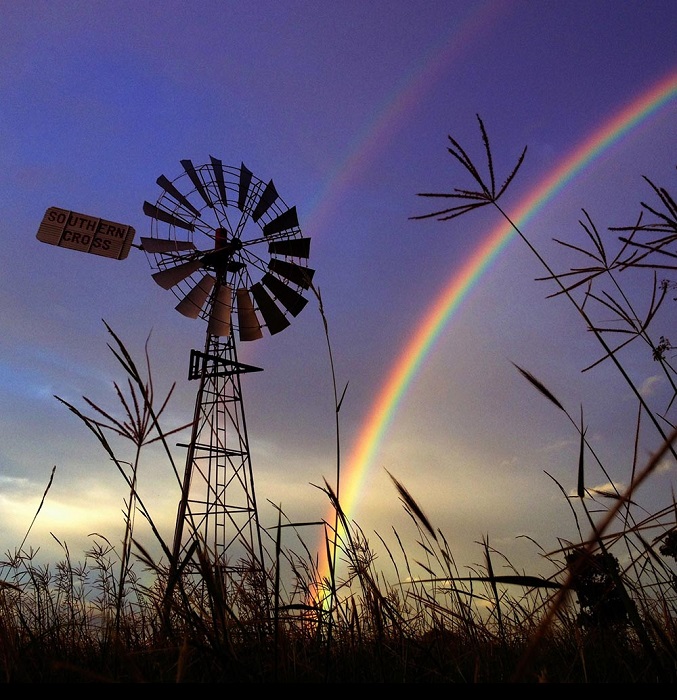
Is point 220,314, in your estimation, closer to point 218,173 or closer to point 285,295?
point 285,295

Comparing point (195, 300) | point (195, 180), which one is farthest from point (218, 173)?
point (195, 300)

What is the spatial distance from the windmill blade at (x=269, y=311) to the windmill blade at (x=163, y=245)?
1.75 metres

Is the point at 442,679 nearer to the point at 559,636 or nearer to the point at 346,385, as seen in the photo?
the point at 346,385

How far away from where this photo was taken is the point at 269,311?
44.7 ft

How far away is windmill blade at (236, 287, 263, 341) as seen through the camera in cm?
1372

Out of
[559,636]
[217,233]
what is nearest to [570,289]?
[559,636]

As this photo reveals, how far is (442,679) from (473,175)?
1825 mm

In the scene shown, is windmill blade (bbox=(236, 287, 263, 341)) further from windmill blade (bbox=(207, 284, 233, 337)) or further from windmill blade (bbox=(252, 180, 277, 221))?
windmill blade (bbox=(252, 180, 277, 221))

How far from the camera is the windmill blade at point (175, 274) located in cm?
1319

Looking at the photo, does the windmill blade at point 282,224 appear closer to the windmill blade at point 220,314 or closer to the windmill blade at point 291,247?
the windmill blade at point 291,247

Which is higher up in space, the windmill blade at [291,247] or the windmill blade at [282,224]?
the windmill blade at [282,224]

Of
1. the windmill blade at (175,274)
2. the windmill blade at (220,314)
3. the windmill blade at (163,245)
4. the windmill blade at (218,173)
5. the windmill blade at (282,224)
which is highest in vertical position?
the windmill blade at (218,173)

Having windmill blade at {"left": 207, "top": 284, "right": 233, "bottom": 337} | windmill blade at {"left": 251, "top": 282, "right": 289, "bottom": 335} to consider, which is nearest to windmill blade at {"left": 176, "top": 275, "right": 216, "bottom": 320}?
windmill blade at {"left": 207, "top": 284, "right": 233, "bottom": 337}

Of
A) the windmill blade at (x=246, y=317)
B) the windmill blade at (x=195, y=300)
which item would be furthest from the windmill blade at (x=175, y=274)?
the windmill blade at (x=246, y=317)
